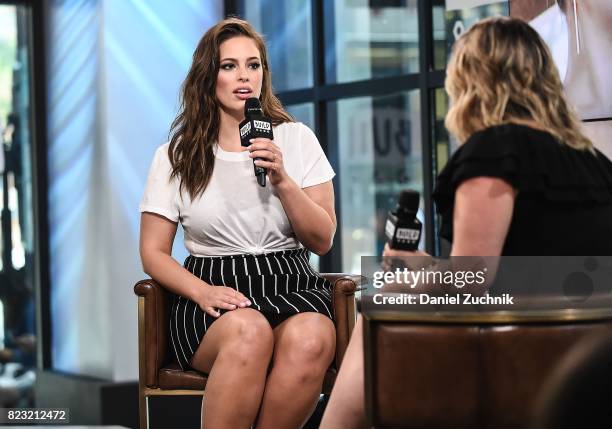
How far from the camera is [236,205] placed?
2939mm

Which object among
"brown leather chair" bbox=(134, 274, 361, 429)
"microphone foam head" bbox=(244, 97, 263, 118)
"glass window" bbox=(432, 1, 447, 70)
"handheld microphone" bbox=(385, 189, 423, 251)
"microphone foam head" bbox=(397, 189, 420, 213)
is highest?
"glass window" bbox=(432, 1, 447, 70)

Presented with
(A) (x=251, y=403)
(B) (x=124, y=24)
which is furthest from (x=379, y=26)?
(A) (x=251, y=403)

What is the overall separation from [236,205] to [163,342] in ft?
1.54

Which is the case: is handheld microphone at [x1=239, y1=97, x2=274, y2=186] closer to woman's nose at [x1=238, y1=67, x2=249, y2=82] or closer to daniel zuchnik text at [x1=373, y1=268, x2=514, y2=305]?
woman's nose at [x1=238, y1=67, x2=249, y2=82]

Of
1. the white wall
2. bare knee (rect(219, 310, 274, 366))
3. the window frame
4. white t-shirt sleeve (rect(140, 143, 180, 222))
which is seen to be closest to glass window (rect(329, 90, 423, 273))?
the window frame

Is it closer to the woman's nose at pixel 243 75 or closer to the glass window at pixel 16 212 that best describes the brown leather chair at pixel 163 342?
the woman's nose at pixel 243 75

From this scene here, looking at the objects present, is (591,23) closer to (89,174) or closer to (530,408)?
(530,408)

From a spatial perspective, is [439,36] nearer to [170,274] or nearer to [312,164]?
[312,164]

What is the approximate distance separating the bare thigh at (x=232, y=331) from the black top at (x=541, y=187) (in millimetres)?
827

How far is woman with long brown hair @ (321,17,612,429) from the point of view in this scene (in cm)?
184

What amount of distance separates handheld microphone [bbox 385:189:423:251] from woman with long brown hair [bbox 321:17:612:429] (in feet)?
0.06

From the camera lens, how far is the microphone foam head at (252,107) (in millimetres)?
2742

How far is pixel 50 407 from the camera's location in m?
5.20

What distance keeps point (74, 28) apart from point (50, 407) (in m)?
1.93
